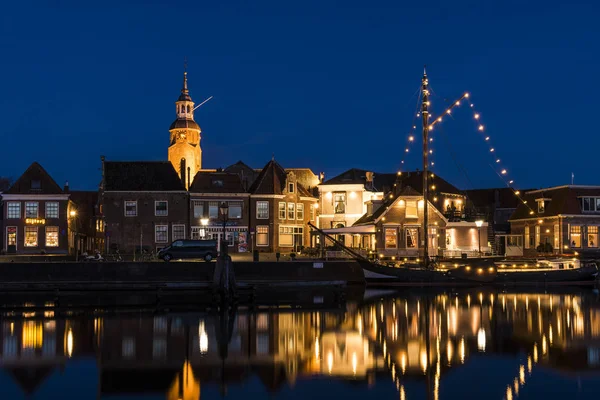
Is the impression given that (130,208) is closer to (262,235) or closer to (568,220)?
(262,235)

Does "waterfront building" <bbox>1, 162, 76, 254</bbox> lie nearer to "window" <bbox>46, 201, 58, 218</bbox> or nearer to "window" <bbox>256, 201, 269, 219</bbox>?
"window" <bbox>46, 201, 58, 218</bbox>

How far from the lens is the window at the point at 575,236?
67812 mm

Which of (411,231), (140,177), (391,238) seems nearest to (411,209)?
(411,231)

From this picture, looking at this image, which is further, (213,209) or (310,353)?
(213,209)

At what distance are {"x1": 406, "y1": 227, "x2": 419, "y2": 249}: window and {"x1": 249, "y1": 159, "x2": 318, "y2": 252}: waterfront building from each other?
981 centimetres

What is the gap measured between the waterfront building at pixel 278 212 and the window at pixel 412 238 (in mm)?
9815

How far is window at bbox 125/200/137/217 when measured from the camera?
212 ft

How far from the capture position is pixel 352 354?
26.5 m

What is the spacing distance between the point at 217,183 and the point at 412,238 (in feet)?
60.2

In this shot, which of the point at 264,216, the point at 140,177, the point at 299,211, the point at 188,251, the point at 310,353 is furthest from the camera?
the point at 299,211

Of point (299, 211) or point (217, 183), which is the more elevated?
point (217, 183)

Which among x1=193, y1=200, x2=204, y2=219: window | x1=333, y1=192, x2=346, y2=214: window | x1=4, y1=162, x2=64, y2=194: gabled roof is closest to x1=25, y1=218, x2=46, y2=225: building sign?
x1=4, y1=162, x2=64, y2=194: gabled roof

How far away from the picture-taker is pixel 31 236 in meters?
64.0

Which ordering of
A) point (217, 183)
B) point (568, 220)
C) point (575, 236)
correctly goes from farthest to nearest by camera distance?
point (575, 236) → point (568, 220) → point (217, 183)
